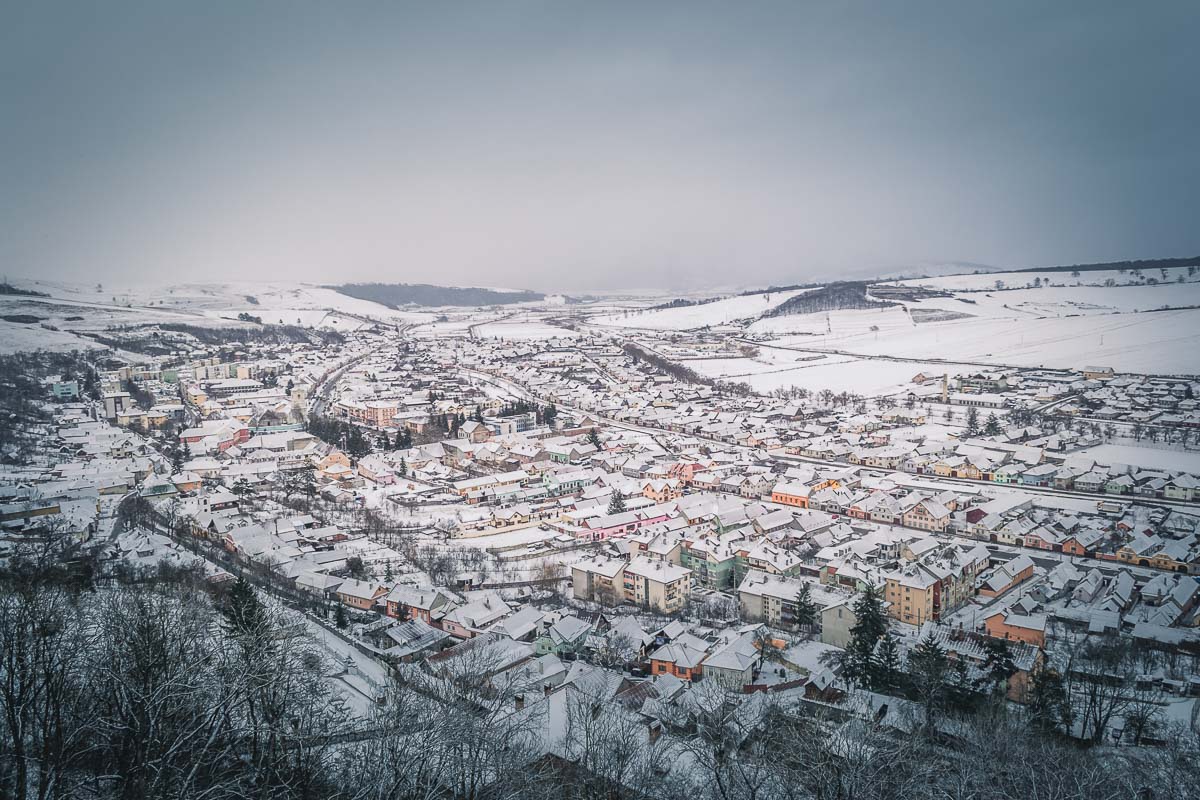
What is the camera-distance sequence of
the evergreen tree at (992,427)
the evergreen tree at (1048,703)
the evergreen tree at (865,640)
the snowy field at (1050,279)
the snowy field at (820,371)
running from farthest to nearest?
1. the snowy field at (1050,279)
2. the snowy field at (820,371)
3. the evergreen tree at (992,427)
4. the evergreen tree at (865,640)
5. the evergreen tree at (1048,703)

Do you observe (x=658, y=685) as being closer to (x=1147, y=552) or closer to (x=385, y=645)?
(x=385, y=645)

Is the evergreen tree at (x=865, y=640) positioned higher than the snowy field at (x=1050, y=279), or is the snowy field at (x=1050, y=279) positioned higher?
the snowy field at (x=1050, y=279)

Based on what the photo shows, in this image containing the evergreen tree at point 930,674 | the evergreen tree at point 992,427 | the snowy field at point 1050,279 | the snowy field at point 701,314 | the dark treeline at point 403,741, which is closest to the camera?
the dark treeline at point 403,741

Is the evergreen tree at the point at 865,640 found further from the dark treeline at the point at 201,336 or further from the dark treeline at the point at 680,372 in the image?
the dark treeline at the point at 201,336

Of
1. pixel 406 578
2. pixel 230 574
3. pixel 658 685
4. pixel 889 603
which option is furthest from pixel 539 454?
pixel 658 685

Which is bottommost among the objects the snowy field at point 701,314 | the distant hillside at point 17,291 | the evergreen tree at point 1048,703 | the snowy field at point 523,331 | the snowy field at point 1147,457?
the evergreen tree at point 1048,703

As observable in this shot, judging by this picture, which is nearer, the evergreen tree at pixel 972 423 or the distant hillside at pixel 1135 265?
the evergreen tree at pixel 972 423

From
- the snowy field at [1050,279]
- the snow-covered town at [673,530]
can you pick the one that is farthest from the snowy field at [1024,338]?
the snowy field at [1050,279]
